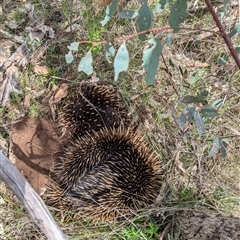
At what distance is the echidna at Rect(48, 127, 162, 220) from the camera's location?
107 inches

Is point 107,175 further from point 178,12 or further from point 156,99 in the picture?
point 178,12

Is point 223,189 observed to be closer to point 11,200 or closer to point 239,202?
point 239,202

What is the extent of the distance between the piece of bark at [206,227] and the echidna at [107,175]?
36 cm

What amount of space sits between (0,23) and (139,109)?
1.43m

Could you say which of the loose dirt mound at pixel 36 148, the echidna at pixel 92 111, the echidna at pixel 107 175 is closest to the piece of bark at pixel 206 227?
the echidna at pixel 107 175

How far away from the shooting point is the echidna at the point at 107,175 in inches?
107

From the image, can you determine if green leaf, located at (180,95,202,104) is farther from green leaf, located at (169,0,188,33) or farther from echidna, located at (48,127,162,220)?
echidna, located at (48,127,162,220)

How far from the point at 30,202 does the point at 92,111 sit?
136 centimetres

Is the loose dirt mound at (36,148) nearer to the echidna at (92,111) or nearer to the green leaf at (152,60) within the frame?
the echidna at (92,111)

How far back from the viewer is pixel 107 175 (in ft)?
8.91

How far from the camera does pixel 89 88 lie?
3.10m

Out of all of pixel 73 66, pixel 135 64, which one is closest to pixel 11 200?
pixel 73 66

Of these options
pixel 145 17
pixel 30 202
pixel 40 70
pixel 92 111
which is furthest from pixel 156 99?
pixel 145 17

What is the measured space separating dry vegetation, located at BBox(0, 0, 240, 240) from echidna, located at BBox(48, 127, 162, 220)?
0.33ft
